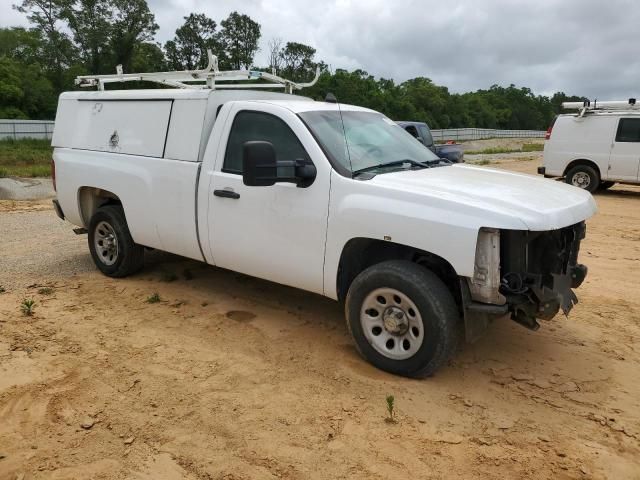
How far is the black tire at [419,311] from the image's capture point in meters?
3.61

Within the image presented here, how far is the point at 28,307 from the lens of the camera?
16.5 feet

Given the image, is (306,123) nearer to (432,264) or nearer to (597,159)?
(432,264)

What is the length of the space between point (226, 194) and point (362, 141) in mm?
1216

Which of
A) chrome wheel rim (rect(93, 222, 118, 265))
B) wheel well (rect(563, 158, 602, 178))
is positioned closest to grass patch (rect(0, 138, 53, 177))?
chrome wheel rim (rect(93, 222, 118, 265))

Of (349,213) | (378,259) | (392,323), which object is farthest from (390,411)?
(349,213)

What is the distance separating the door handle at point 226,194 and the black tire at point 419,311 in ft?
4.25

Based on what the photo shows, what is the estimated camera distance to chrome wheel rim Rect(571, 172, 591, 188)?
14.0m

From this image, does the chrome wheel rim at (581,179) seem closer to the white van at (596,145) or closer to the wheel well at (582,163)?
the white van at (596,145)

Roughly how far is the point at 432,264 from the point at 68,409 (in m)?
2.59

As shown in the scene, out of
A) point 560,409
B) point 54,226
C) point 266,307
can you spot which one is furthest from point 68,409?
point 54,226

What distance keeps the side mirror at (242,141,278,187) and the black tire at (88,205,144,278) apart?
248cm

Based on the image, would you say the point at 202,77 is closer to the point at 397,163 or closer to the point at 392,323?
the point at 397,163

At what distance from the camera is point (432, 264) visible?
13.0 feet

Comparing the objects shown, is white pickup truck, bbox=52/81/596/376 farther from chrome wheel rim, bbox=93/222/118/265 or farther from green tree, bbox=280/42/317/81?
green tree, bbox=280/42/317/81
